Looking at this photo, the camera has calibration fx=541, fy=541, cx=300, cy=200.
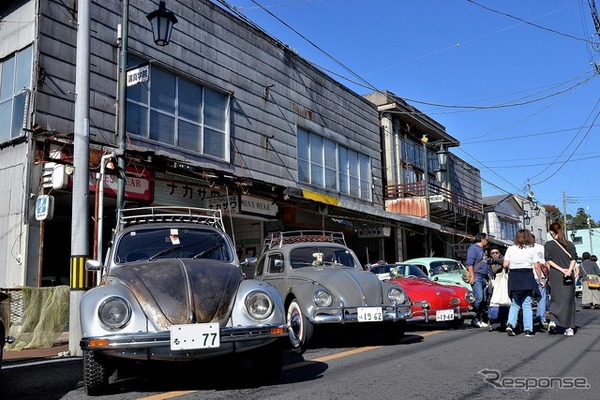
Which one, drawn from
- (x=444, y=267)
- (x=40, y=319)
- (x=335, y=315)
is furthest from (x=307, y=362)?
(x=444, y=267)

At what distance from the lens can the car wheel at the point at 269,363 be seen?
16.5 ft

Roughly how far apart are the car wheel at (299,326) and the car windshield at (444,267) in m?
6.43

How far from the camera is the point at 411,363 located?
5.98 metres

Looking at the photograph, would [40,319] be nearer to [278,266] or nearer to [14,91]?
[278,266]

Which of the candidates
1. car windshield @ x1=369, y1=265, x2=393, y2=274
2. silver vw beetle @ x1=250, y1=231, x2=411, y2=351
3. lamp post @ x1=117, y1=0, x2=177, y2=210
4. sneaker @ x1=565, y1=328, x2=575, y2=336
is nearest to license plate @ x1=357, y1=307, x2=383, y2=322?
silver vw beetle @ x1=250, y1=231, x2=411, y2=351

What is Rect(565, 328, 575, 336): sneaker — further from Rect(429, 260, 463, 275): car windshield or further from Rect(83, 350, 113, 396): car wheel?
Rect(83, 350, 113, 396): car wheel

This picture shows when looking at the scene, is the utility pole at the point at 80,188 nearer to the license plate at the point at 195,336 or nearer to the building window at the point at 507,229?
the license plate at the point at 195,336

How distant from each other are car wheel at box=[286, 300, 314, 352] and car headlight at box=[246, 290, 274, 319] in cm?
218

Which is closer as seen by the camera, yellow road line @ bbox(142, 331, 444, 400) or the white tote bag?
yellow road line @ bbox(142, 331, 444, 400)

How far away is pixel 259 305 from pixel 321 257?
3.87 meters

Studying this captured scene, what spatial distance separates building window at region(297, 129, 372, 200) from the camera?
1909 centimetres

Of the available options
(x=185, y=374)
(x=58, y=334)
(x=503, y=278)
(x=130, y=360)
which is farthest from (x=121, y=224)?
(x=503, y=278)

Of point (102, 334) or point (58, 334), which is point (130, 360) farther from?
point (58, 334)

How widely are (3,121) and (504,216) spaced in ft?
128
